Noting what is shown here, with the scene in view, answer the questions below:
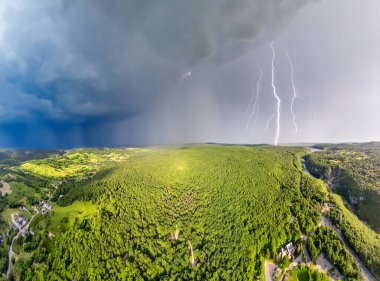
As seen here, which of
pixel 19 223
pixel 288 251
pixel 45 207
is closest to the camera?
pixel 288 251

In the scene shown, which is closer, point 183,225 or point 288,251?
point 288,251

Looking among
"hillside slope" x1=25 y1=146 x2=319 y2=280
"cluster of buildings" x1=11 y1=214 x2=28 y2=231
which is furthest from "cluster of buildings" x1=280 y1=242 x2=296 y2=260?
"cluster of buildings" x1=11 y1=214 x2=28 y2=231

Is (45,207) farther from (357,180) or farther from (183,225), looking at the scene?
(357,180)

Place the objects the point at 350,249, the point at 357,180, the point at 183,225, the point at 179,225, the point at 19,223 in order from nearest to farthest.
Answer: the point at 350,249 < the point at 179,225 < the point at 183,225 < the point at 357,180 < the point at 19,223

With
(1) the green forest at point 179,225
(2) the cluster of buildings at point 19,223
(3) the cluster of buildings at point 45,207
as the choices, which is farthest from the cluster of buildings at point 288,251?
(2) the cluster of buildings at point 19,223

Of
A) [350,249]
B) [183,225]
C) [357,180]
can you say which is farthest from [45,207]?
[357,180]

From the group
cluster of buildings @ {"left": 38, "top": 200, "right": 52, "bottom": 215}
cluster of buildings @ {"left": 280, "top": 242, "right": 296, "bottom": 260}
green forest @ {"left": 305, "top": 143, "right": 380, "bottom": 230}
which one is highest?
green forest @ {"left": 305, "top": 143, "right": 380, "bottom": 230}

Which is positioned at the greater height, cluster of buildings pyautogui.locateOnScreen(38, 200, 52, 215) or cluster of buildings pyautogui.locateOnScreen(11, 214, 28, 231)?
cluster of buildings pyautogui.locateOnScreen(38, 200, 52, 215)

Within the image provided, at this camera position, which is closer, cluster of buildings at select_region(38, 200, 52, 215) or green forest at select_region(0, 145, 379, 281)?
green forest at select_region(0, 145, 379, 281)

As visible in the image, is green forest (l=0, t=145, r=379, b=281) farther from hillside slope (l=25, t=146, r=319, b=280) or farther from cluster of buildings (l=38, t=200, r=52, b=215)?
cluster of buildings (l=38, t=200, r=52, b=215)

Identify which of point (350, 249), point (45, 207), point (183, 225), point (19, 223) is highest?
point (45, 207)
